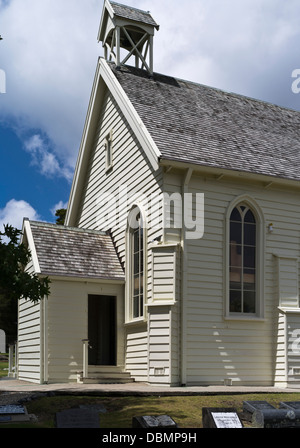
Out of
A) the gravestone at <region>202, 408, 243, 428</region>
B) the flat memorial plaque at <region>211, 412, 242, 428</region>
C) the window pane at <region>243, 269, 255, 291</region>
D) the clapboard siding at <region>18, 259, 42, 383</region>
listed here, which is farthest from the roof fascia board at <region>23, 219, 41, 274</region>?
the flat memorial plaque at <region>211, 412, 242, 428</region>

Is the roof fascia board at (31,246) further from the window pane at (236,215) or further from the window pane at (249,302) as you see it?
the window pane at (249,302)

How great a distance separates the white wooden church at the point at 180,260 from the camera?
58.2 ft

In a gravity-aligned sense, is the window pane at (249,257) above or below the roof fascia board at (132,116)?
below

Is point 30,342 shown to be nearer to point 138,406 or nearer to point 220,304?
point 220,304

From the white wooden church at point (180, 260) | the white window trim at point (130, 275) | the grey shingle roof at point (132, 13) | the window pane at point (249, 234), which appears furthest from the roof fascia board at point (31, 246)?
the grey shingle roof at point (132, 13)

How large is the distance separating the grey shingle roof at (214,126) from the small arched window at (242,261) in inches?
59.7

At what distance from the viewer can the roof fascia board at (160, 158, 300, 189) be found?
57.9 ft

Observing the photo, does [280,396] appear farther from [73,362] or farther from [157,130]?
[157,130]

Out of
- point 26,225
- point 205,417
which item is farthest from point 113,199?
point 205,417

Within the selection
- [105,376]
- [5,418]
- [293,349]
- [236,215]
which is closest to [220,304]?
[293,349]

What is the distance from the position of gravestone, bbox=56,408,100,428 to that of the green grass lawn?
3.69 feet

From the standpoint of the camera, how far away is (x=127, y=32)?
1011 inches

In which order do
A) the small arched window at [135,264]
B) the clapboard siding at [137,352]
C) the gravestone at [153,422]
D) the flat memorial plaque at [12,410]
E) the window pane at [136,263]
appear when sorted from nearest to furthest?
1. the gravestone at [153,422]
2. the flat memorial plaque at [12,410]
3. the clapboard siding at [137,352]
4. the small arched window at [135,264]
5. the window pane at [136,263]

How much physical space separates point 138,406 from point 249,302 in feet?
22.5
